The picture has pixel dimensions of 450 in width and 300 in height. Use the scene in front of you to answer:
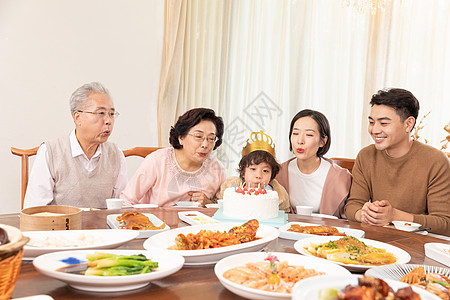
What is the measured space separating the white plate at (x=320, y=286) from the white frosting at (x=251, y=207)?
993 mm

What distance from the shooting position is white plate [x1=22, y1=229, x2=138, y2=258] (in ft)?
3.47

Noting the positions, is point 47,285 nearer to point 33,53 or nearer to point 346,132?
point 33,53

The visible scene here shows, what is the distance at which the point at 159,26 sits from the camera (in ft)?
13.2

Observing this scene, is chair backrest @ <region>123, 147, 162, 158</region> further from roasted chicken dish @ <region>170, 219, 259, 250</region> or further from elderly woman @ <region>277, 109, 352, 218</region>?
roasted chicken dish @ <region>170, 219, 259, 250</region>

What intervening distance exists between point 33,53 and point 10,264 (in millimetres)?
2882

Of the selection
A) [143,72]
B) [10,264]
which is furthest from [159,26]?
[10,264]

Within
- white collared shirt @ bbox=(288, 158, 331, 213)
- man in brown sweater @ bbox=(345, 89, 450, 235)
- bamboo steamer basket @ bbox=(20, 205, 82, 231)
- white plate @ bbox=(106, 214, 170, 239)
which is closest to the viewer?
bamboo steamer basket @ bbox=(20, 205, 82, 231)

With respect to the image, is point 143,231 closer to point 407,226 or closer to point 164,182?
point 407,226

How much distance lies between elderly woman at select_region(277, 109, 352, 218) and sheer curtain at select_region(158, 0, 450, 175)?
1.25m

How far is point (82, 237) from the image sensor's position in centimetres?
119

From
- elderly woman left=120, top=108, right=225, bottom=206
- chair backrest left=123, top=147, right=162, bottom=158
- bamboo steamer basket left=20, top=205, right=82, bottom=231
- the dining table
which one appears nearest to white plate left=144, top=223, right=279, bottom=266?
the dining table

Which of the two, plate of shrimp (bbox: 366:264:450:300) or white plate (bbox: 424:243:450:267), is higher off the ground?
plate of shrimp (bbox: 366:264:450:300)

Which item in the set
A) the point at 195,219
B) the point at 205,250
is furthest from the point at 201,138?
the point at 205,250

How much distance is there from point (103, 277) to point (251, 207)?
102 cm
